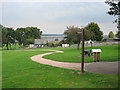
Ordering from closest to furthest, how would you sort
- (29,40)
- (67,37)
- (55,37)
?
(67,37) < (29,40) < (55,37)

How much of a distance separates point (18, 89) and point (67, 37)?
20.8 meters

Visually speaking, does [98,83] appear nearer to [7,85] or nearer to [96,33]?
[7,85]

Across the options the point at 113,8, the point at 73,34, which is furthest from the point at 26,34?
the point at 113,8

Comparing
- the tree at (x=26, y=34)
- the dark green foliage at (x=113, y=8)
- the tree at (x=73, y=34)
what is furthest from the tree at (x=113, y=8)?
the tree at (x=26, y=34)

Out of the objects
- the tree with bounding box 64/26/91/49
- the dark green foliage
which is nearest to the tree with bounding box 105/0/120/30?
the dark green foliage

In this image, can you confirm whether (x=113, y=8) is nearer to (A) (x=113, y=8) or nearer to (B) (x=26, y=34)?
(A) (x=113, y=8)

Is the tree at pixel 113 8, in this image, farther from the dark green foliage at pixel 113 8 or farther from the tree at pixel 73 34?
the tree at pixel 73 34

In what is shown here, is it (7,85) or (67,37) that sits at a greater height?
(67,37)

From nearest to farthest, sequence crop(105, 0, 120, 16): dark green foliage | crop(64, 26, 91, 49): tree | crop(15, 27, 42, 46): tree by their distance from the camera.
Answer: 1. crop(105, 0, 120, 16): dark green foliage
2. crop(64, 26, 91, 49): tree
3. crop(15, 27, 42, 46): tree

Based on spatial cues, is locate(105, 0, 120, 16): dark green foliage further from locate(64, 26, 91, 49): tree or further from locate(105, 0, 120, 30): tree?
locate(64, 26, 91, 49): tree

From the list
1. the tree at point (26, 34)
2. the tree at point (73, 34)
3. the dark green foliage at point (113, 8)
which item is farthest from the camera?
the tree at point (26, 34)

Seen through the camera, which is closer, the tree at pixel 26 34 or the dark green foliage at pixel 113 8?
the dark green foliage at pixel 113 8

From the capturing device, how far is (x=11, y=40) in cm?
4206

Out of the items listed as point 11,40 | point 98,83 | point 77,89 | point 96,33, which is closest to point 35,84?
point 77,89
